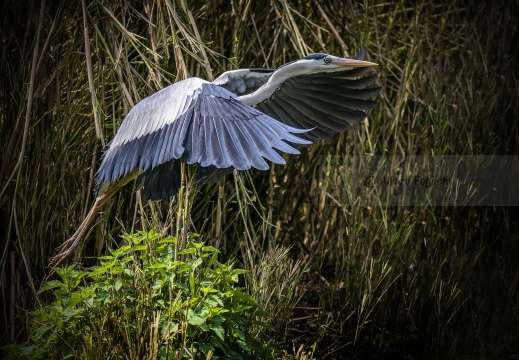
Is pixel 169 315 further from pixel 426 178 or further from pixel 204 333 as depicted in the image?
pixel 426 178

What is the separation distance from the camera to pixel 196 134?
3.12 m

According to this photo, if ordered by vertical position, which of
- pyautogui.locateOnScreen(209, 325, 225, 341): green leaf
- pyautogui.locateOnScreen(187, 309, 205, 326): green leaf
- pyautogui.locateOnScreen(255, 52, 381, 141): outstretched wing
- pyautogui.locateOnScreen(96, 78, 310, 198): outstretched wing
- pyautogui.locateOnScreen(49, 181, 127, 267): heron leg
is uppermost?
pyautogui.locateOnScreen(255, 52, 381, 141): outstretched wing

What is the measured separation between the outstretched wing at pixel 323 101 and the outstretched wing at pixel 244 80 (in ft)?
0.36

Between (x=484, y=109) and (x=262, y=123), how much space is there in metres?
1.90

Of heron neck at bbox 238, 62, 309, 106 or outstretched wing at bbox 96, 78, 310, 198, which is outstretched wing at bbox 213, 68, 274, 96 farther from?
outstretched wing at bbox 96, 78, 310, 198

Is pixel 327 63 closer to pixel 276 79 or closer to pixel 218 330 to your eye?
pixel 276 79

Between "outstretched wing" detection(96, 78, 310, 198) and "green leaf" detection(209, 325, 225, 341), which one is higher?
"outstretched wing" detection(96, 78, 310, 198)

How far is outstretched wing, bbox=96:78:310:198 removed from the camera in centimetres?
297

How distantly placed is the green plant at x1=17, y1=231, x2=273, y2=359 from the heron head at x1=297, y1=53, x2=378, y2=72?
120 cm

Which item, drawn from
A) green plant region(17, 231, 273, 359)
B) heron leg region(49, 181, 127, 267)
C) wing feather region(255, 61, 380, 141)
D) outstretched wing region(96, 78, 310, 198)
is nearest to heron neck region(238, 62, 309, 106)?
wing feather region(255, 61, 380, 141)

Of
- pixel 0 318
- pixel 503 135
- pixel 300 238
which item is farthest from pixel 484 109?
pixel 0 318

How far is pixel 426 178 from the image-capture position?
4.46 metres

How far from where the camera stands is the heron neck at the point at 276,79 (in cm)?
385

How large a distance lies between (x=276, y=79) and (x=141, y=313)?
145 cm
